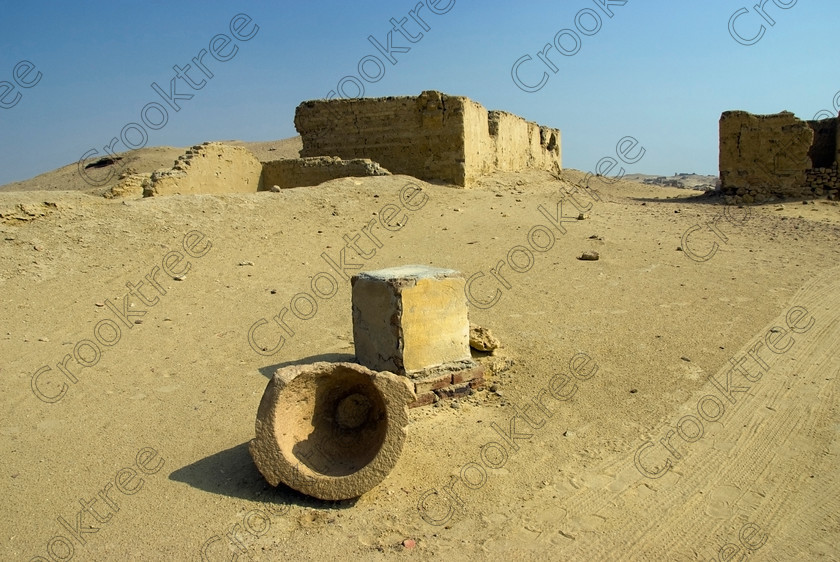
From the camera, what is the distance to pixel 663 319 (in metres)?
6.46

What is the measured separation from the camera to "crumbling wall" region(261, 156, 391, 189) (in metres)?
12.2

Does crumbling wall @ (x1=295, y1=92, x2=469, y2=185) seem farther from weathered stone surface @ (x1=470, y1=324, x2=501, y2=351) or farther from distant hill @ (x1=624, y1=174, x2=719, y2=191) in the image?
distant hill @ (x1=624, y1=174, x2=719, y2=191)

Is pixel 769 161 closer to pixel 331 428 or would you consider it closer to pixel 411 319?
pixel 411 319

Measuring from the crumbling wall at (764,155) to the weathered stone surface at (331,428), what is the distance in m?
14.9

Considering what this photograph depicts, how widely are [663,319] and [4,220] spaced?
8.91 meters

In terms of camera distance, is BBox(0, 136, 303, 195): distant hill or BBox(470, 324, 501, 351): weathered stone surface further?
BBox(0, 136, 303, 195): distant hill

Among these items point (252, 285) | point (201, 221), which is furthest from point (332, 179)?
point (252, 285)

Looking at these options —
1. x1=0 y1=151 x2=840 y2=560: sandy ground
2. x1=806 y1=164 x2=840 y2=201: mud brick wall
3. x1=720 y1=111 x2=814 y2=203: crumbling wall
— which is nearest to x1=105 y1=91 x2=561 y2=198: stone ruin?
x1=0 y1=151 x2=840 y2=560: sandy ground

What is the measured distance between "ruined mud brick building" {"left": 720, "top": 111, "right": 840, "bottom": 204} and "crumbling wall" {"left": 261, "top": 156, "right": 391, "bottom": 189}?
966 centimetres

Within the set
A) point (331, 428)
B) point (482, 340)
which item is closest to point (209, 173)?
point (482, 340)

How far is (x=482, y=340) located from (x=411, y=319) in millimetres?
1073
